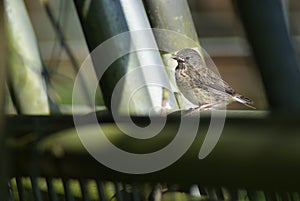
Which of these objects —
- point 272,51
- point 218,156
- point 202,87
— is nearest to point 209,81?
point 202,87

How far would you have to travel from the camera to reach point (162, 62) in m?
2.77

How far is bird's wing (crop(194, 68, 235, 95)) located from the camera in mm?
3589

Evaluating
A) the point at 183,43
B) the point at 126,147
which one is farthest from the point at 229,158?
the point at 183,43

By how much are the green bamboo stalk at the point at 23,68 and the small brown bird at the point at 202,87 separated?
641 millimetres

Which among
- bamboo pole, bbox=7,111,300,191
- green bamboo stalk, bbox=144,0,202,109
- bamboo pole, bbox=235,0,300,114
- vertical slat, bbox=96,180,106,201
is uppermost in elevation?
green bamboo stalk, bbox=144,0,202,109

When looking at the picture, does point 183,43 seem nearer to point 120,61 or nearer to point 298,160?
point 120,61

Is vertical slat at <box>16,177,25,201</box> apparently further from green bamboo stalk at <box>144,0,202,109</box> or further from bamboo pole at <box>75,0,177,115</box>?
green bamboo stalk at <box>144,0,202,109</box>

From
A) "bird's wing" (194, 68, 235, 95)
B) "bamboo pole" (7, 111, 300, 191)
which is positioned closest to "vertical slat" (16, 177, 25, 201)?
"bamboo pole" (7, 111, 300, 191)

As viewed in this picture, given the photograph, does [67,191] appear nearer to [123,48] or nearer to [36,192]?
[36,192]

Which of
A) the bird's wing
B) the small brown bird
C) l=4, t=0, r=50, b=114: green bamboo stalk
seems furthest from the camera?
the bird's wing

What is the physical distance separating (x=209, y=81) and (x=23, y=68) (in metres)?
1.01

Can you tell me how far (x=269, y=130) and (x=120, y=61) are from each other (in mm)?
1813

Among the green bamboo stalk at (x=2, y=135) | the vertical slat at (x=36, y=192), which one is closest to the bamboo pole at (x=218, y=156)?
the green bamboo stalk at (x=2, y=135)

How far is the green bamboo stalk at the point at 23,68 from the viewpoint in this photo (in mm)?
3121
